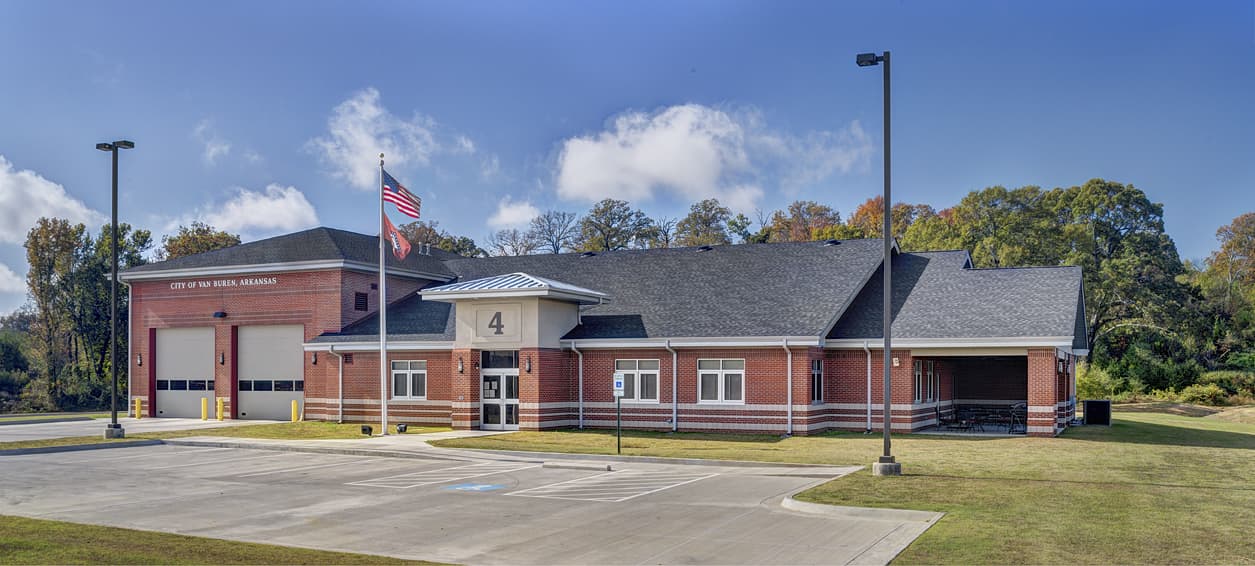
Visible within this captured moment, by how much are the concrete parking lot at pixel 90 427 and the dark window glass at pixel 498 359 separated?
9.48 metres

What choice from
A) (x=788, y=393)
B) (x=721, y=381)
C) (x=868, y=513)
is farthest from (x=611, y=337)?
(x=868, y=513)

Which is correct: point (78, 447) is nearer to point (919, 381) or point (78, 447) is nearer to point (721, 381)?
point (721, 381)

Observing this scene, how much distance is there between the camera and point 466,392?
32844mm

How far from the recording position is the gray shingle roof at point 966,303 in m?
29.6

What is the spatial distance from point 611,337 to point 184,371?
63.2ft

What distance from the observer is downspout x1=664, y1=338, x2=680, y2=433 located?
104 ft

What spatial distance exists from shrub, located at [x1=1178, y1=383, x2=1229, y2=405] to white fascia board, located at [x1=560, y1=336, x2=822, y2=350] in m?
32.4

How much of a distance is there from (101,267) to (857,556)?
65306 millimetres

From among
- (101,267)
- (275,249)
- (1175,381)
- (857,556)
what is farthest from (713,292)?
(101,267)

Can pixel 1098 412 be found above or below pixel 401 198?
below

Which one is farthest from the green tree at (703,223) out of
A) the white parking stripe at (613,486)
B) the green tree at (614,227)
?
the white parking stripe at (613,486)

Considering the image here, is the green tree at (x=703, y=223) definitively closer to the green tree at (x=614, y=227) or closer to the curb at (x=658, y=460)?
the green tree at (x=614, y=227)

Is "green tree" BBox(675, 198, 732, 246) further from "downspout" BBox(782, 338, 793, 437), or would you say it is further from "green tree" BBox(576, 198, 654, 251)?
"downspout" BBox(782, 338, 793, 437)

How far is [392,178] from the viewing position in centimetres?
3281
